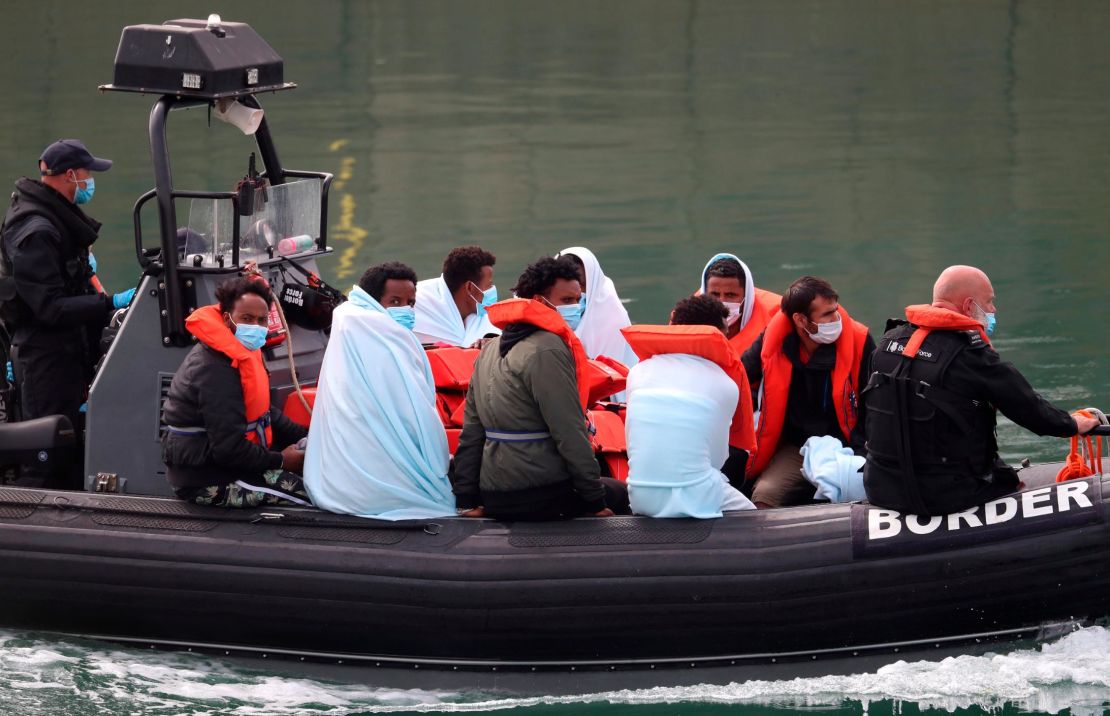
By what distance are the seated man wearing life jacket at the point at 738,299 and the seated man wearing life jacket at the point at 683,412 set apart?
0.96m

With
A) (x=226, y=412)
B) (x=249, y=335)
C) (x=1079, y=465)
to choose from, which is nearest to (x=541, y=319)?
(x=249, y=335)

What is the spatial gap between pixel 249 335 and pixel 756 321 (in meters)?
2.33

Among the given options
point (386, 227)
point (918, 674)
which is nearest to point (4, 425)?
point (918, 674)

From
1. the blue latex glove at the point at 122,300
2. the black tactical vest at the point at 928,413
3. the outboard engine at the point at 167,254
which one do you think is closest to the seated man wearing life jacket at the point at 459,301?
the outboard engine at the point at 167,254

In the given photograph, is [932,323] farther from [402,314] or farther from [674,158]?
[674,158]

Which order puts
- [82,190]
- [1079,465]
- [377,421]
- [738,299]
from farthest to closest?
[738,299], [82,190], [377,421], [1079,465]

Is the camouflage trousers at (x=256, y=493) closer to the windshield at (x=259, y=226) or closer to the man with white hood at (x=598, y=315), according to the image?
the windshield at (x=259, y=226)

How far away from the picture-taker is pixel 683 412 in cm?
586

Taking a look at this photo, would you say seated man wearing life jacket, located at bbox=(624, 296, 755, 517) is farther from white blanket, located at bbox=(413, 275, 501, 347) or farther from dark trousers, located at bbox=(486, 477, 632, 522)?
white blanket, located at bbox=(413, 275, 501, 347)

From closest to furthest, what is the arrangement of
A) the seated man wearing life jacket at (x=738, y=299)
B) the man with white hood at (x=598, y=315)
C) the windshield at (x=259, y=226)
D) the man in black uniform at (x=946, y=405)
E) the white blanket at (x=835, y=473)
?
1. the man in black uniform at (x=946, y=405)
2. the white blanket at (x=835, y=473)
3. the windshield at (x=259, y=226)
4. the seated man wearing life jacket at (x=738, y=299)
5. the man with white hood at (x=598, y=315)

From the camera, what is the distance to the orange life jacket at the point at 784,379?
6309mm

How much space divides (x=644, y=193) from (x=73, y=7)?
16158 millimetres

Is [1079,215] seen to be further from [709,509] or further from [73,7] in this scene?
[73,7]

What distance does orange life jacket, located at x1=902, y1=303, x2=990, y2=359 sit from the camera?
562 centimetres
